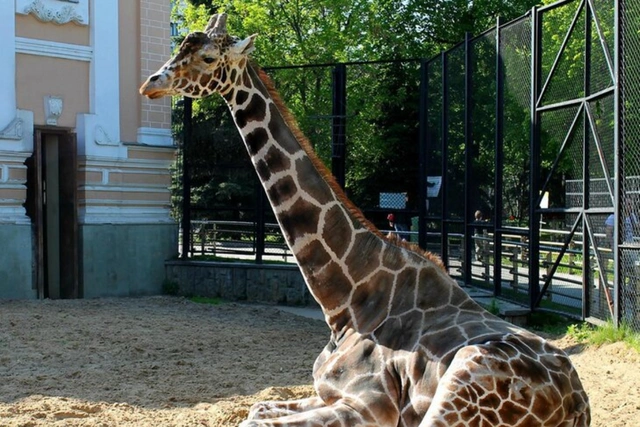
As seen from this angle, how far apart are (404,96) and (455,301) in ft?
42.5

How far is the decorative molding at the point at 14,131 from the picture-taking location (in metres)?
14.2

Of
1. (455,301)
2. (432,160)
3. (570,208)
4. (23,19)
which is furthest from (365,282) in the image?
(23,19)

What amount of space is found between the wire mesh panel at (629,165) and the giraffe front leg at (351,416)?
16.9 feet

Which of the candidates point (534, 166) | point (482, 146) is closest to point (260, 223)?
point (482, 146)

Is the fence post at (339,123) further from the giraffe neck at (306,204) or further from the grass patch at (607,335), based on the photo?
the giraffe neck at (306,204)

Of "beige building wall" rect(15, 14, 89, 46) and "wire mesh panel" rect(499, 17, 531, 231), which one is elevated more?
"beige building wall" rect(15, 14, 89, 46)

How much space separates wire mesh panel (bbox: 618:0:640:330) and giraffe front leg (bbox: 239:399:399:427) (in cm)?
515

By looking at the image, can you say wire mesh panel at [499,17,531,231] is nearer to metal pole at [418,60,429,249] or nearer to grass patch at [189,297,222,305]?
metal pole at [418,60,429,249]

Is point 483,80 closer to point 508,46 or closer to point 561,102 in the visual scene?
point 508,46

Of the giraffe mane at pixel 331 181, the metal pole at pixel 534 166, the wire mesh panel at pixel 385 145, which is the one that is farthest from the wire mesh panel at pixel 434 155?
the giraffe mane at pixel 331 181

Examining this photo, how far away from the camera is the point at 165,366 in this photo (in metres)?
8.93

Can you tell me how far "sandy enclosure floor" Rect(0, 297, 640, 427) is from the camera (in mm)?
6859

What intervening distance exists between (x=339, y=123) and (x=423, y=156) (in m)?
1.48

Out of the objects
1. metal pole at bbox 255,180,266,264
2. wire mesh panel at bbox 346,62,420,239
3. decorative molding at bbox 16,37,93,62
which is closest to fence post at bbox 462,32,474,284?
wire mesh panel at bbox 346,62,420,239
